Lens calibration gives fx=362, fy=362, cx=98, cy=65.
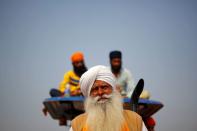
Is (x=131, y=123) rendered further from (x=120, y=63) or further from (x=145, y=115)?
(x=120, y=63)

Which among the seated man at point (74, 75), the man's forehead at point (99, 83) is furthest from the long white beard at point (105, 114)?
the seated man at point (74, 75)

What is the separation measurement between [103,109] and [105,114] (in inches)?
1.8

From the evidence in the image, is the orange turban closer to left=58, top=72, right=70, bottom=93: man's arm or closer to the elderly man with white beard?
left=58, top=72, right=70, bottom=93: man's arm

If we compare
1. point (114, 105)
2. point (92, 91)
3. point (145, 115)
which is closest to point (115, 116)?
point (114, 105)

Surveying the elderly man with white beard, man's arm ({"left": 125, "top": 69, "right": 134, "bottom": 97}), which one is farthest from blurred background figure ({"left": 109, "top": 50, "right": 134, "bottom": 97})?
the elderly man with white beard

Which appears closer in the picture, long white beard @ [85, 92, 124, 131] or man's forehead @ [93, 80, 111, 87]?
long white beard @ [85, 92, 124, 131]

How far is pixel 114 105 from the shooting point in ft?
9.53

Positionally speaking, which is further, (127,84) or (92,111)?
(127,84)

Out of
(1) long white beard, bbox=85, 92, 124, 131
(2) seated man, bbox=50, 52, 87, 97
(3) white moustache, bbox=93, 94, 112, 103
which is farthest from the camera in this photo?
(2) seated man, bbox=50, 52, 87, 97

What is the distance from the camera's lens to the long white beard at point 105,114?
9.16 feet

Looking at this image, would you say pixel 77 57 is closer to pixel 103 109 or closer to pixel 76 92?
pixel 76 92

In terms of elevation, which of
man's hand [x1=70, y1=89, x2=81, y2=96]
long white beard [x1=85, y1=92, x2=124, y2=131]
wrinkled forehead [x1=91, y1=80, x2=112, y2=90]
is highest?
wrinkled forehead [x1=91, y1=80, x2=112, y2=90]

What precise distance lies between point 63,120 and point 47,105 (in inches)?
17.2

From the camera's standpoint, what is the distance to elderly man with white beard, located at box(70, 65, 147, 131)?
280cm
